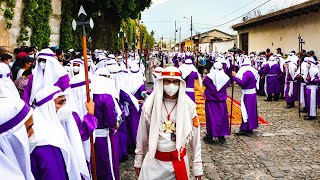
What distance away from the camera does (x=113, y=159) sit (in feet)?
17.5

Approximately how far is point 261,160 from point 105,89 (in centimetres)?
389

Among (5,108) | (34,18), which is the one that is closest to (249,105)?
(5,108)

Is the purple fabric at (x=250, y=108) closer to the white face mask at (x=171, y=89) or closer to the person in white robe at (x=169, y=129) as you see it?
the person in white robe at (x=169, y=129)

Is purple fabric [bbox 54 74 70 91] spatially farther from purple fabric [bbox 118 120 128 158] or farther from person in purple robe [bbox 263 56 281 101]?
person in purple robe [bbox 263 56 281 101]

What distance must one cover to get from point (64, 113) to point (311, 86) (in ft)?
31.9

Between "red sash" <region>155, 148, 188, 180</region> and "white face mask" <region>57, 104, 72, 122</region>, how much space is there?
108 cm

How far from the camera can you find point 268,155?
7.88m

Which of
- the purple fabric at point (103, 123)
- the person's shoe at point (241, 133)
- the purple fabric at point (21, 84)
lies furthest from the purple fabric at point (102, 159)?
the person's shoe at point (241, 133)

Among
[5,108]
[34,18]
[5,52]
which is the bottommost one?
[5,108]

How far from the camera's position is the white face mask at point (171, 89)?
13.6 ft

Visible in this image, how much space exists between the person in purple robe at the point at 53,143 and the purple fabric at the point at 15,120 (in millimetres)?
499

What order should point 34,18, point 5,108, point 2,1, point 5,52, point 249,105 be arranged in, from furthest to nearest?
point 34,18
point 2,1
point 249,105
point 5,52
point 5,108

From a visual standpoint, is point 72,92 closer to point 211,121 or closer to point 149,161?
point 149,161

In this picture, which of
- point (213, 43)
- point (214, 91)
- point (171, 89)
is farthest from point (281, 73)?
point (213, 43)
